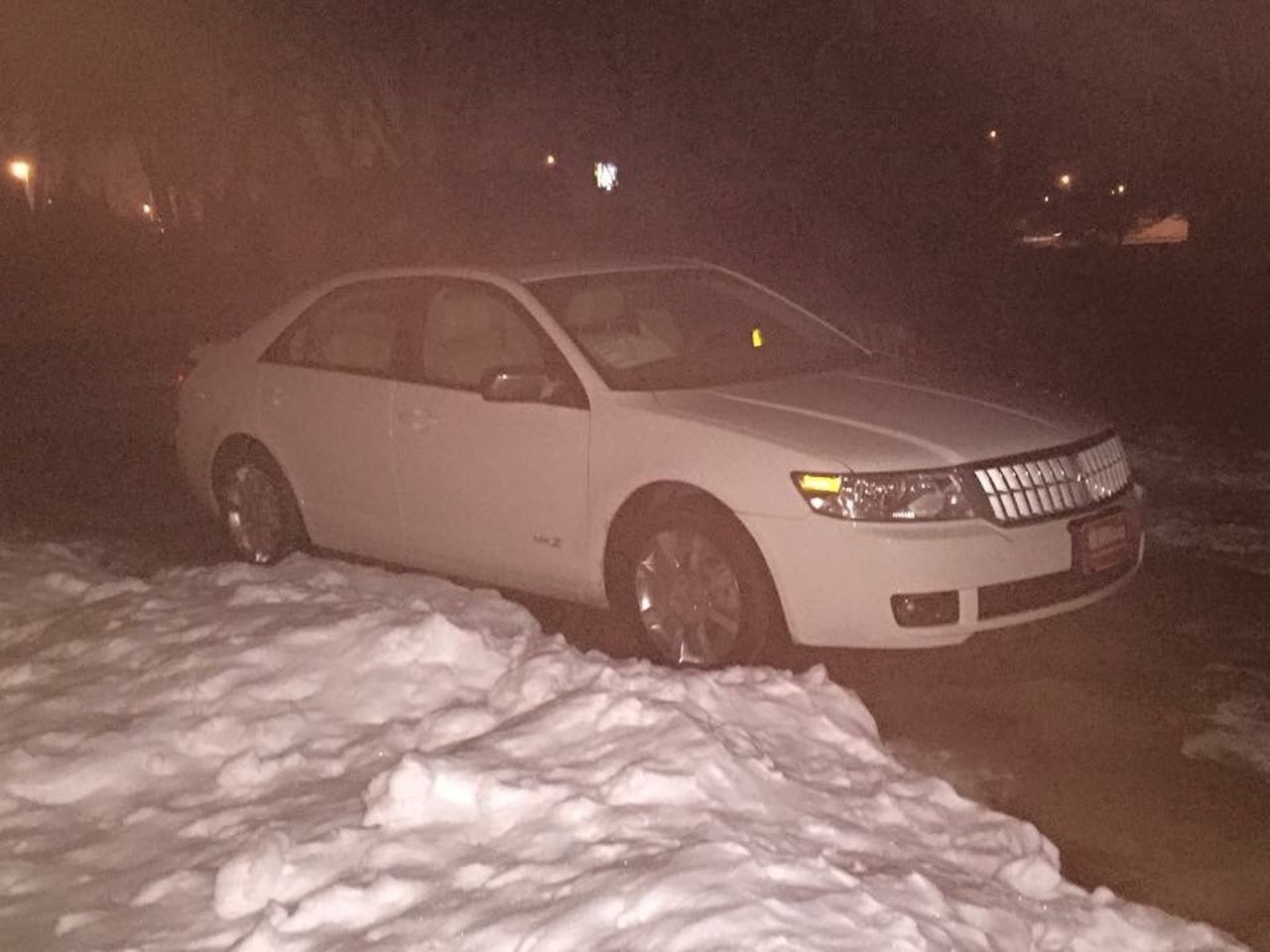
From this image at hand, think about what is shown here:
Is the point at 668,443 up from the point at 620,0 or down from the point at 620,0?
down

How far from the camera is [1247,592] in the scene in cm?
615

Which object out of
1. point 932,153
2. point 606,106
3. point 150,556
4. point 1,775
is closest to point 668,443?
point 1,775

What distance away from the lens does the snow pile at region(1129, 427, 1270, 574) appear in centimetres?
694

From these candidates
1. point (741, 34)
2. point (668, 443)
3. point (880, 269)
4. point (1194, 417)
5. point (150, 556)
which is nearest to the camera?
point (668, 443)

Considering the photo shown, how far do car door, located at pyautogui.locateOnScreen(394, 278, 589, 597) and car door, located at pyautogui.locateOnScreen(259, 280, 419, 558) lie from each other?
143 millimetres

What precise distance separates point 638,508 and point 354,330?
75.3 inches

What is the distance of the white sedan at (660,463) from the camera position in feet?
15.6

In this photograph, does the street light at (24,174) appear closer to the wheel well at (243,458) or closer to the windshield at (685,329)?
the wheel well at (243,458)

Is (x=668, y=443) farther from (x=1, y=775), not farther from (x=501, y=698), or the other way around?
(x=1, y=775)

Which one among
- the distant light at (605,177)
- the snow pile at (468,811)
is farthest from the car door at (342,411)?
the distant light at (605,177)

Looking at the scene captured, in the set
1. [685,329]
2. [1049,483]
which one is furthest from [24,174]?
[1049,483]

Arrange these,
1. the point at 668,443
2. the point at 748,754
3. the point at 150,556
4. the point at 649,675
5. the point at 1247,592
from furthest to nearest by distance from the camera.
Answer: the point at 150,556 < the point at 1247,592 < the point at 668,443 < the point at 649,675 < the point at 748,754

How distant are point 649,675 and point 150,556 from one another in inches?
159

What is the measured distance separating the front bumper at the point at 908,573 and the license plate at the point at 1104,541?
0.10ft
